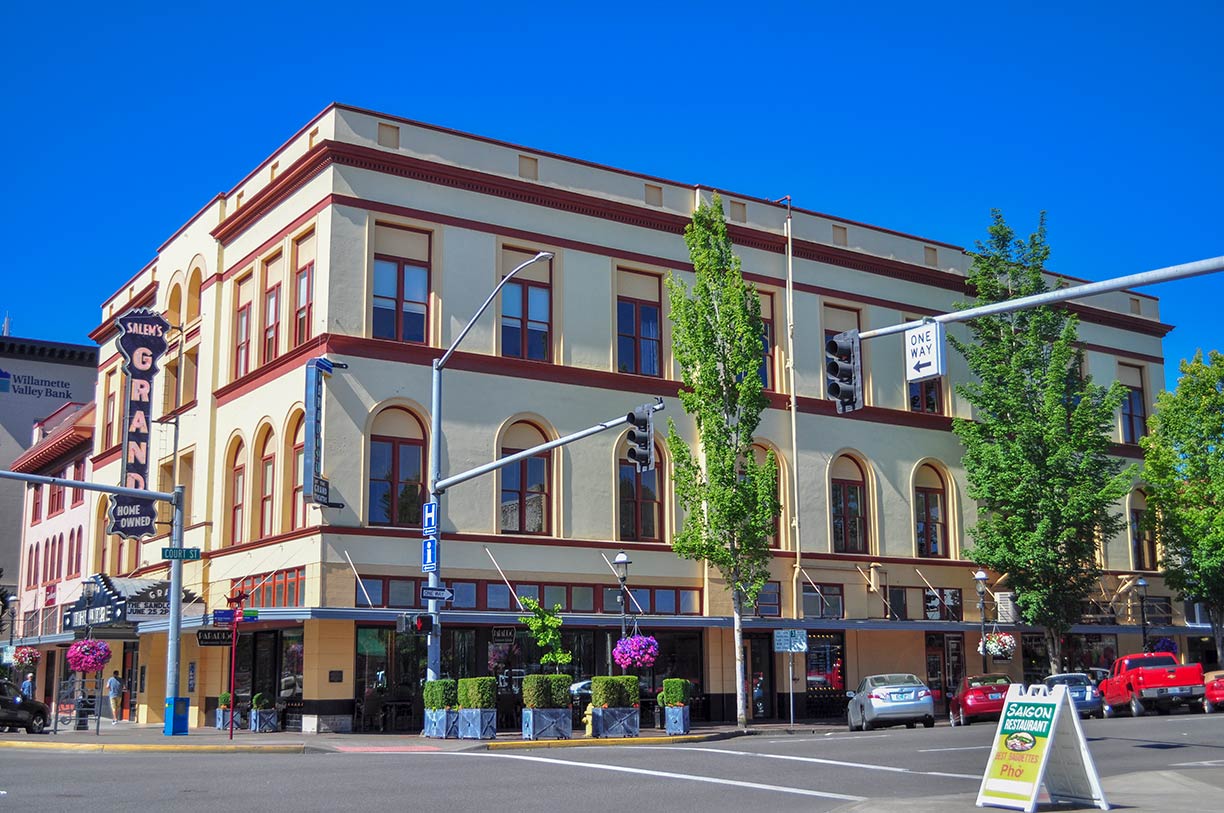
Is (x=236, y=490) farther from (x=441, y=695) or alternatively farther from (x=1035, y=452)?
(x=1035, y=452)

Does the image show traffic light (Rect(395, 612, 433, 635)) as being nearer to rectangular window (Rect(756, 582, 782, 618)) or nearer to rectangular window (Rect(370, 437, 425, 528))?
rectangular window (Rect(370, 437, 425, 528))

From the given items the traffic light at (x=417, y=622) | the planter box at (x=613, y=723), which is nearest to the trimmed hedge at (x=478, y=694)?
the traffic light at (x=417, y=622)

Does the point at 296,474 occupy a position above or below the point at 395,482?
above

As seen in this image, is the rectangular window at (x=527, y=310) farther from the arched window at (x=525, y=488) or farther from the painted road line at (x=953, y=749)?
the painted road line at (x=953, y=749)

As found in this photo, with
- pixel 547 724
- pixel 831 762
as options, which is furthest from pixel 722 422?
pixel 831 762

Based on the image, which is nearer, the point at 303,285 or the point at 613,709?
the point at 613,709

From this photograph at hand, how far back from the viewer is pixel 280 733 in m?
33.9

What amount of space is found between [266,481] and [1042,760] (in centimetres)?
2777

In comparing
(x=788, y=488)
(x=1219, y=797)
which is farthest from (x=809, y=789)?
(x=788, y=488)

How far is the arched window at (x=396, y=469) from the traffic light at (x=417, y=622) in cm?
558

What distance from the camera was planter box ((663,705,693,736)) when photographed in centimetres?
3172

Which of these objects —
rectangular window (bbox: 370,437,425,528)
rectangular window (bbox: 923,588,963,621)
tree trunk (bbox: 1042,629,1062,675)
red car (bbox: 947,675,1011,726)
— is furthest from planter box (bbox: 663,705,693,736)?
tree trunk (bbox: 1042,629,1062,675)

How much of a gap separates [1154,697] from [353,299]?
24.5 metres

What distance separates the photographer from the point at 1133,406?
54312 mm
